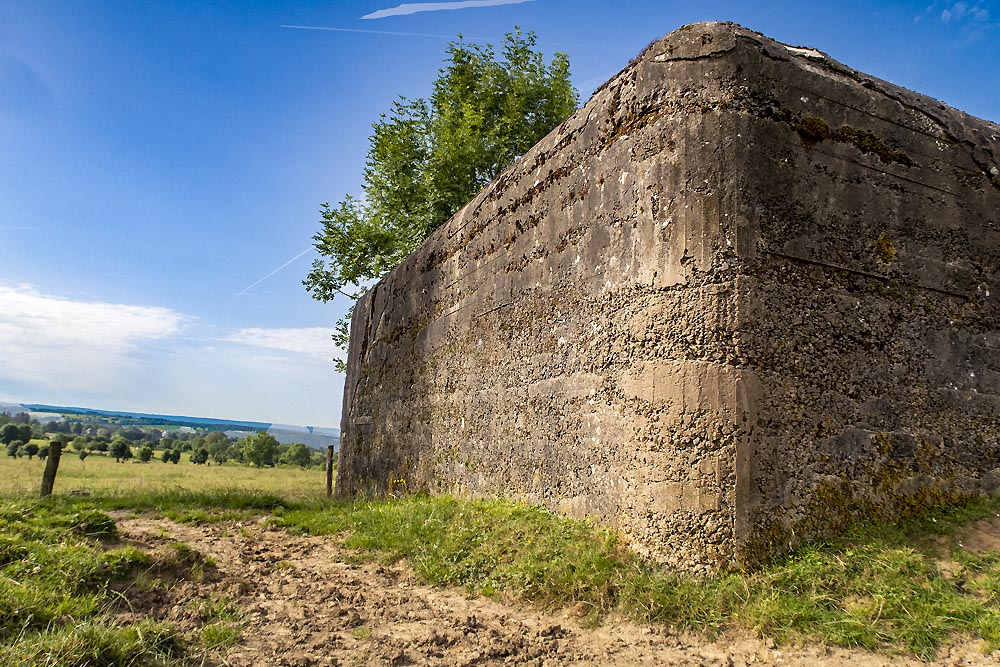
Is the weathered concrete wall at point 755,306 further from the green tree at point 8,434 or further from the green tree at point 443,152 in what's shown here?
the green tree at point 8,434

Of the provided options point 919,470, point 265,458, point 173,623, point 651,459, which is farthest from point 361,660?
point 265,458

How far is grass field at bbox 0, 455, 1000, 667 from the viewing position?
122 inches

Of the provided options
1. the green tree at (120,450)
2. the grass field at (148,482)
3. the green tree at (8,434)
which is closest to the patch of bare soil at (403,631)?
the grass field at (148,482)

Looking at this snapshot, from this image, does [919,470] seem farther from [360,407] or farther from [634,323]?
[360,407]

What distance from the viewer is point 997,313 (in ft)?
16.2

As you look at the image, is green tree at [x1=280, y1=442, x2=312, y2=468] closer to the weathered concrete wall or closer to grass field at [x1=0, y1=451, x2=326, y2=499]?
grass field at [x1=0, y1=451, x2=326, y2=499]

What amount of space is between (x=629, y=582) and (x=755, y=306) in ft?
5.95

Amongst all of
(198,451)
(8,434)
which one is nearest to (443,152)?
(198,451)

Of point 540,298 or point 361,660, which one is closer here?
point 361,660

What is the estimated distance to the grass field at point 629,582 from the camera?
10.2 feet

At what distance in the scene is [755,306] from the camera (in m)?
4.02

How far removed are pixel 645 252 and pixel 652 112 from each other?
102 centimetres

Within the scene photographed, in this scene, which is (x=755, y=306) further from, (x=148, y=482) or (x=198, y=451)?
(x=198, y=451)

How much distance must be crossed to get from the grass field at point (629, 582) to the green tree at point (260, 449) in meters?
29.9
